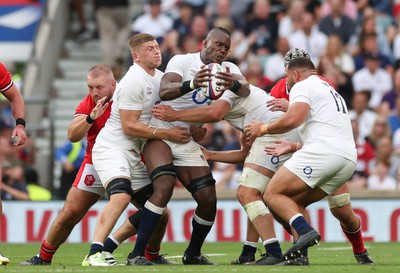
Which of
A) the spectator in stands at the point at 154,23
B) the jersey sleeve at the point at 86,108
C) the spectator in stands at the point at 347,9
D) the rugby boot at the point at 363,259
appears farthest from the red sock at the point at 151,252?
the spectator in stands at the point at 347,9

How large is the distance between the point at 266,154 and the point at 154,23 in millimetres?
10174

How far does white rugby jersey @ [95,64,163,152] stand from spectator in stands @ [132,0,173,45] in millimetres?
9709

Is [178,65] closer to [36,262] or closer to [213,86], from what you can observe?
[213,86]

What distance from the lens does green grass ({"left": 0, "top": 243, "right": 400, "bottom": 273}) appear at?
1132 centimetres

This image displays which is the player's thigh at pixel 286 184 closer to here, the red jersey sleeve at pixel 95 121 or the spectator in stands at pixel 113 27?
the red jersey sleeve at pixel 95 121

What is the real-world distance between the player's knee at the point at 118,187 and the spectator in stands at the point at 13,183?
300 inches

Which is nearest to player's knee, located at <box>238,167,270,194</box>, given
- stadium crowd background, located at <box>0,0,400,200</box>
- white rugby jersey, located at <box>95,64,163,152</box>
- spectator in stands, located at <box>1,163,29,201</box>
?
white rugby jersey, located at <box>95,64,163,152</box>

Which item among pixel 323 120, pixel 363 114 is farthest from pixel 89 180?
pixel 363 114

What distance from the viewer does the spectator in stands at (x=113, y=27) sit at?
22.6m

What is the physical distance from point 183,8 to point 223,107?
33.2ft

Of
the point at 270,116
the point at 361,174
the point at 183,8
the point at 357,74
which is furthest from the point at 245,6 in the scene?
the point at 270,116

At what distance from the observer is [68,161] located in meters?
20.1

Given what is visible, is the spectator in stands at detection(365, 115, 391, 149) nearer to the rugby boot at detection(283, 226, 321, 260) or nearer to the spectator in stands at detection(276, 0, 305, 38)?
the spectator in stands at detection(276, 0, 305, 38)

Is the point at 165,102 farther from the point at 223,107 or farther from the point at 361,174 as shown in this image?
the point at 361,174
